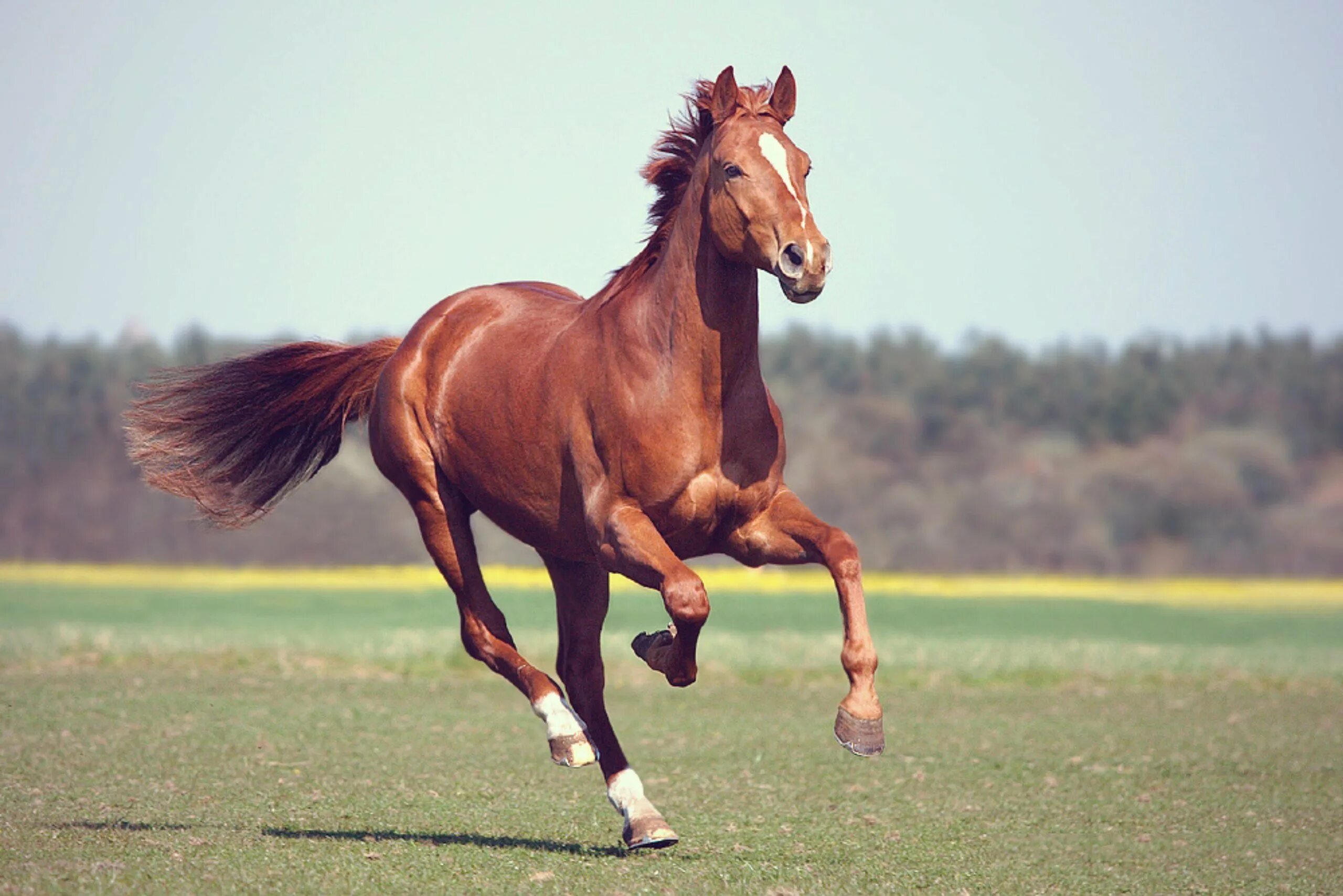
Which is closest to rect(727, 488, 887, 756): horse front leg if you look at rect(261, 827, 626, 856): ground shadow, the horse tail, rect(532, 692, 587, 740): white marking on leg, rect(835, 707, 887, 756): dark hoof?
rect(835, 707, 887, 756): dark hoof

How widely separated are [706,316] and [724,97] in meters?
0.92

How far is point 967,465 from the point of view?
4484 cm

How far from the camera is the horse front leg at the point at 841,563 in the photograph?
20.1 ft

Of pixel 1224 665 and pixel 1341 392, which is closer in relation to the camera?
pixel 1224 665

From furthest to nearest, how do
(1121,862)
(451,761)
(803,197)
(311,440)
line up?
1. (451,761)
2. (311,440)
3. (1121,862)
4. (803,197)

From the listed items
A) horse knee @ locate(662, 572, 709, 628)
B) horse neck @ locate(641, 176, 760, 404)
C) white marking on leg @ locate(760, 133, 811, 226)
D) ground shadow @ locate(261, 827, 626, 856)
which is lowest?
ground shadow @ locate(261, 827, 626, 856)

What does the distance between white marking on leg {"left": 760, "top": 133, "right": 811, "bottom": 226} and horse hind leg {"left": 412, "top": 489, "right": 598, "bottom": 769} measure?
2.40 m

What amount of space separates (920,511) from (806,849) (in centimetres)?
3619

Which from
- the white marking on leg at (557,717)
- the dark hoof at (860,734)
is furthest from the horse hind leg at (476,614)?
the dark hoof at (860,734)

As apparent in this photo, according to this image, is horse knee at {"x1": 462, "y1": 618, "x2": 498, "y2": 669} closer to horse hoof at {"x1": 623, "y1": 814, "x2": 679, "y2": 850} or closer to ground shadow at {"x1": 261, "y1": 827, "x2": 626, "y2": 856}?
ground shadow at {"x1": 261, "y1": 827, "x2": 626, "y2": 856}

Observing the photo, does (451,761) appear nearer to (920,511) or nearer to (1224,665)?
(1224,665)

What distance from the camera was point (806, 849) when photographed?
8.18 metres

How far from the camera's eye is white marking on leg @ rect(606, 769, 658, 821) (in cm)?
727

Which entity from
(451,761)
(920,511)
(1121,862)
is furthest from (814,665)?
(920,511)
